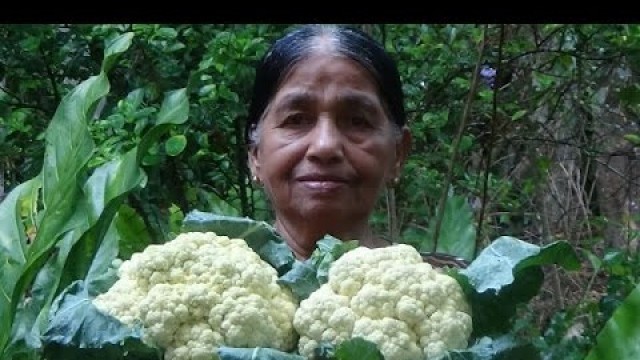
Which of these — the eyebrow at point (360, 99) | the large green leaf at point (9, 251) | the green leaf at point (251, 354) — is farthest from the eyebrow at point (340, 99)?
the green leaf at point (251, 354)

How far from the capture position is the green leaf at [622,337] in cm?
104

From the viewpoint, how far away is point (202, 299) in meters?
1.16

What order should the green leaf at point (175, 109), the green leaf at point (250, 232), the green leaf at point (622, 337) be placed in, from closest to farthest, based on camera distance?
the green leaf at point (622, 337)
the green leaf at point (250, 232)
the green leaf at point (175, 109)

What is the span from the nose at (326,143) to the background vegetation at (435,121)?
0.31m

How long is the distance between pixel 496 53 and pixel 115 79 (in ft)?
3.33

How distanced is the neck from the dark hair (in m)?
0.17

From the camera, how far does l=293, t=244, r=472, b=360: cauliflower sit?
1.13 metres

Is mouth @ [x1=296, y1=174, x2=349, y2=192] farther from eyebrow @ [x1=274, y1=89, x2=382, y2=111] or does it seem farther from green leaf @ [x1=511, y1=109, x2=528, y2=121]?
green leaf @ [x1=511, y1=109, x2=528, y2=121]

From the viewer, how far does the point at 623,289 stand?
1.95 metres

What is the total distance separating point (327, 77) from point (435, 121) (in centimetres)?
140

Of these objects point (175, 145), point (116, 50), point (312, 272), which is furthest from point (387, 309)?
point (175, 145)

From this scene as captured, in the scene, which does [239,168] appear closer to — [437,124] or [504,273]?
[437,124]

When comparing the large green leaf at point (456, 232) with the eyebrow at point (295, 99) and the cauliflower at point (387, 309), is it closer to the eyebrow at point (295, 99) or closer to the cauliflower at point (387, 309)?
the eyebrow at point (295, 99)

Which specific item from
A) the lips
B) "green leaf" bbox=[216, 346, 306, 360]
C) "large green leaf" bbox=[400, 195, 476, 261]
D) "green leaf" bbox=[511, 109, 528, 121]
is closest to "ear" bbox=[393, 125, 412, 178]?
the lips
